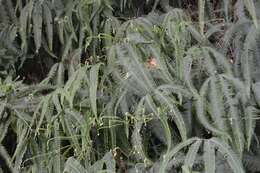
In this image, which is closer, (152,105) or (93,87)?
(152,105)

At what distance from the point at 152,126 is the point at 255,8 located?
1.94ft

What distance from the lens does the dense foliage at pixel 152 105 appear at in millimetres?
1377

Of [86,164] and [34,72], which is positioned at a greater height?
[34,72]

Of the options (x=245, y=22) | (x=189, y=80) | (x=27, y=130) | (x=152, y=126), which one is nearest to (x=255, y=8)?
(x=245, y=22)

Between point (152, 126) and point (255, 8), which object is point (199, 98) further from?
point (255, 8)

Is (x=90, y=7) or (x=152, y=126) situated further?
(x=90, y=7)

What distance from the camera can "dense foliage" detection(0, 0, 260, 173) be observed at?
138cm

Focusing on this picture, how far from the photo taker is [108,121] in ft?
5.06

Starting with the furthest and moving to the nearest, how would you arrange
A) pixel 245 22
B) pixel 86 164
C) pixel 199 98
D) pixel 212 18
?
pixel 212 18 < pixel 245 22 < pixel 86 164 < pixel 199 98

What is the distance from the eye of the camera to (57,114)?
5.04 ft

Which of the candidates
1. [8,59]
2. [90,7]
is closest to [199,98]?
[90,7]

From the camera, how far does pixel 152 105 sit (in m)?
1.39

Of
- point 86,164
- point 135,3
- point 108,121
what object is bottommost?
point 86,164

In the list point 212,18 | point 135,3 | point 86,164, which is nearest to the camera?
point 86,164
